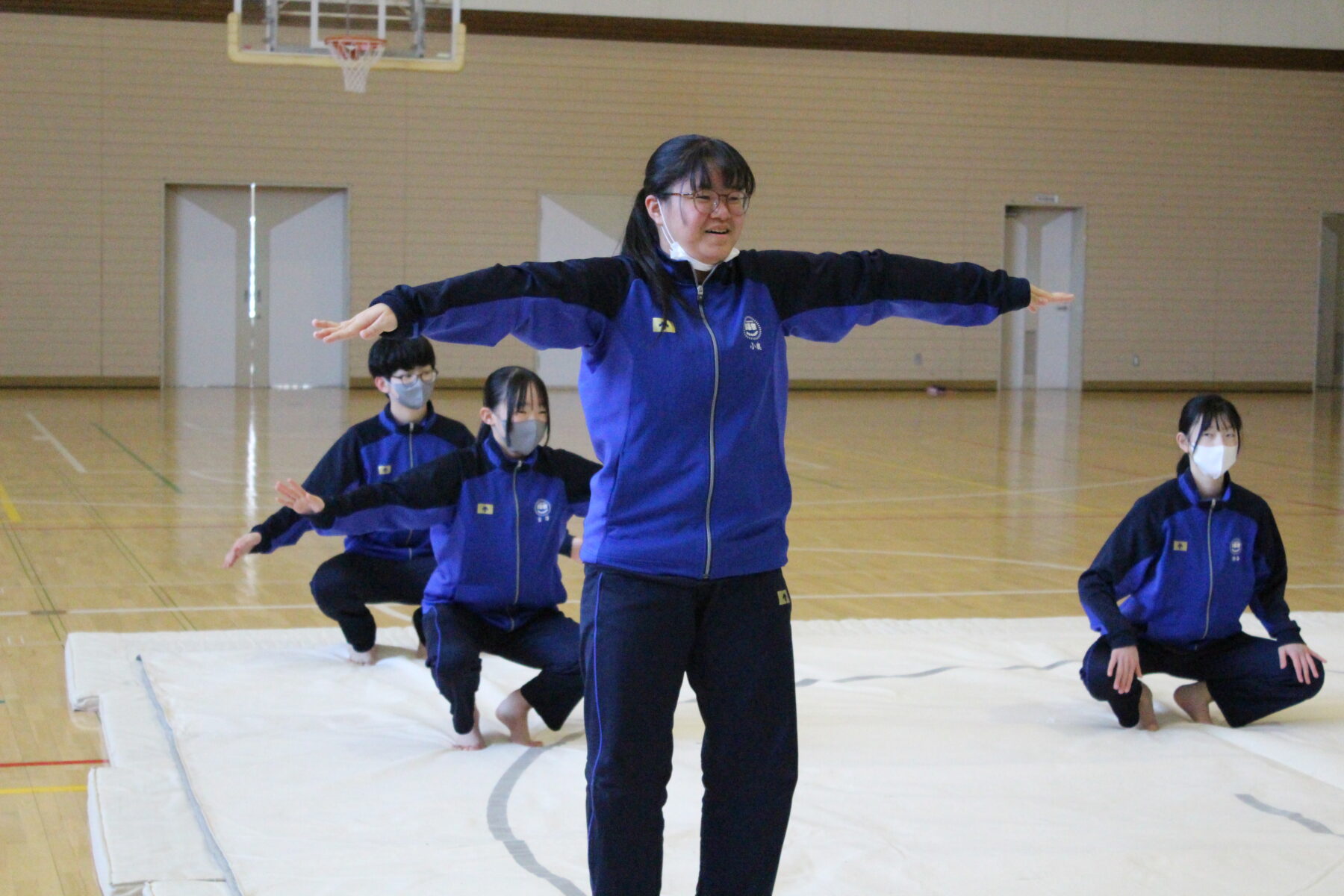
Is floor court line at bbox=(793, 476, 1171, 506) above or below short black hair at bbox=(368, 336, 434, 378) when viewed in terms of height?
below

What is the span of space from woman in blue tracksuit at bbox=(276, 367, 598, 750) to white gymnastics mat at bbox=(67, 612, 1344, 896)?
177mm

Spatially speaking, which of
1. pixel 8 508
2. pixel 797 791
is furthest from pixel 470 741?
pixel 8 508

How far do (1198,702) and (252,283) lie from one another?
14711mm

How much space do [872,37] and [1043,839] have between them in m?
16.0

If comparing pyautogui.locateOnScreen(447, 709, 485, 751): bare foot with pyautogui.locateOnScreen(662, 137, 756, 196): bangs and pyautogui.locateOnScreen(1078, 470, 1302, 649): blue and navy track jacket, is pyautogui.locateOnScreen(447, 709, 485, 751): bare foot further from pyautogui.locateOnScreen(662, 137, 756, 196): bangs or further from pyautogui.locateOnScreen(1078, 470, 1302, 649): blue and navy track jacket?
pyautogui.locateOnScreen(662, 137, 756, 196): bangs

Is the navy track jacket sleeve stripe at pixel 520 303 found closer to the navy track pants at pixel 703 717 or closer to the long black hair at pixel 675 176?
the long black hair at pixel 675 176

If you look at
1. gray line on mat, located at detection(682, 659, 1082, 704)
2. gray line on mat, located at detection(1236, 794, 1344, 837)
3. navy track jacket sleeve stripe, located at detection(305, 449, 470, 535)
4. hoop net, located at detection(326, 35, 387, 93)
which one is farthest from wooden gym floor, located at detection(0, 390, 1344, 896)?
hoop net, located at detection(326, 35, 387, 93)

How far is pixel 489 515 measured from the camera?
3.89 meters

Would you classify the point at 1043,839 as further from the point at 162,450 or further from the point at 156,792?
the point at 162,450

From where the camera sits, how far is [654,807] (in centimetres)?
222

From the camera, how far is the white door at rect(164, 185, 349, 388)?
1680cm

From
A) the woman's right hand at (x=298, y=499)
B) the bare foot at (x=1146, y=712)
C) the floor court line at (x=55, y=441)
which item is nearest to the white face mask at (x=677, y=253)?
the woman's right hand at (x=298, y=499)

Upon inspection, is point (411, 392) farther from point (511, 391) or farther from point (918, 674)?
point (918, 674)

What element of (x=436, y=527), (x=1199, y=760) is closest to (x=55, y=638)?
(x=436, y=527)
